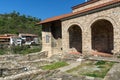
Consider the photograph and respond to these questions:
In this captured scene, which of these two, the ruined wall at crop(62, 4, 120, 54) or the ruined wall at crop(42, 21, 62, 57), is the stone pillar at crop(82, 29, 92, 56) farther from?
the ruined wall at crop(42, 21, 62, 57)

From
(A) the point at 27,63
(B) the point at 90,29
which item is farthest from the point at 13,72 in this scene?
(B) the point at 90,29

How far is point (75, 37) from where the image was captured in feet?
54.3

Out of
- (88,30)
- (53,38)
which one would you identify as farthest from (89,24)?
(53,38)

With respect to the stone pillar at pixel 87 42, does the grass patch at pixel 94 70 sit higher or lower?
lower

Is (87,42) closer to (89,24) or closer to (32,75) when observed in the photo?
(89,24)

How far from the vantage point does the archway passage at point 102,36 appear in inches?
566

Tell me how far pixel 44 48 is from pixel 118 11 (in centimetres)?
995

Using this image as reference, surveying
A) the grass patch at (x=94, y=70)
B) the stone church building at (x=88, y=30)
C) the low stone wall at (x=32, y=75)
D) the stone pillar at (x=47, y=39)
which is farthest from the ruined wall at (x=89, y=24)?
the low stone wall at (x=32, y=75)

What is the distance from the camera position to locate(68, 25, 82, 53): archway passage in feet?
52.6

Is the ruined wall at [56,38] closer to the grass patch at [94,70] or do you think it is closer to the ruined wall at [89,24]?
the ruined wall at [89,24]

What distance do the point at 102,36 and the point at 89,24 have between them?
7.85ft

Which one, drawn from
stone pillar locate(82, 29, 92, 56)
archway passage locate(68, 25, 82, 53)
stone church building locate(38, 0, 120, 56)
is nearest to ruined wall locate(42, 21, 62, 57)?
stone church building locate(38, 0, 120, 56)

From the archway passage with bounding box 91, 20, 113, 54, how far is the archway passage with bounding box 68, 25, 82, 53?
1.70 m

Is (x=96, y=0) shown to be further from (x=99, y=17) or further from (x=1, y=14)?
(x=1, y=14)
